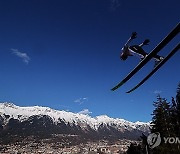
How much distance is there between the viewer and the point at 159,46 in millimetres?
4020

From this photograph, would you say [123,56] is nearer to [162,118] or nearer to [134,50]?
[134,50]

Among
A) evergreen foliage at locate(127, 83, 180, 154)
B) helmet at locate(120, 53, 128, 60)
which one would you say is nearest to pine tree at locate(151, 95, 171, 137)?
evergreen foliage at locate(127, 83, 180, 154)

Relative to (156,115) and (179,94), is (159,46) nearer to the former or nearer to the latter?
(156,115)

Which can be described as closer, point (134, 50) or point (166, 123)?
point (134, 50)

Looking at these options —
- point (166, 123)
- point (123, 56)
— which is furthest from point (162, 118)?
point (123, 56)

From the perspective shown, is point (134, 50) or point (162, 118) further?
point (162, 118)

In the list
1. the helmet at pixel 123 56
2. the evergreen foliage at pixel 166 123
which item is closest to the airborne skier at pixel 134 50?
the helmet at pixel 123 56

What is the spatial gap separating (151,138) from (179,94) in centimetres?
1139

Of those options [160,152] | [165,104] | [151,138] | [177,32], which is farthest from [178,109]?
[177,32]

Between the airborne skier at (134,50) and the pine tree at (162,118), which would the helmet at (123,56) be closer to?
the airborne skier at (134,50)

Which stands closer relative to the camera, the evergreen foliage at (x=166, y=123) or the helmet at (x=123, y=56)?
the helmet at (x=123, y=56)

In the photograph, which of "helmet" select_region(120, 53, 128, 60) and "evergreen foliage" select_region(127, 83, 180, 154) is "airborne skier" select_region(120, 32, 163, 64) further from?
"evergreen foliage" select_region(127, 83, 180, 154)

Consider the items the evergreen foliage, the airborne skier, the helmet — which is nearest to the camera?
the airborne skier

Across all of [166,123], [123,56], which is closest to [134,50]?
[123,56]
